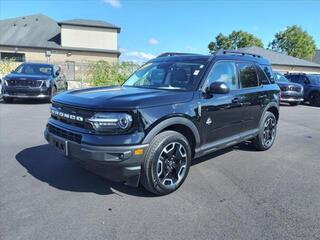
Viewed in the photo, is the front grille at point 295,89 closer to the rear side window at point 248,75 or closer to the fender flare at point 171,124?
the rear side window at point 248,75

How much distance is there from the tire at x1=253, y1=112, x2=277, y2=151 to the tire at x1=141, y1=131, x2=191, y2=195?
249cm

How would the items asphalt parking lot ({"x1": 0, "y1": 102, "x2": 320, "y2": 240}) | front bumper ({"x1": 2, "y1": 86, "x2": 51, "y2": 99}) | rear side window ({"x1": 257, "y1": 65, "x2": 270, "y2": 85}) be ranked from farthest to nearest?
front bumper ({"x1": 2, "y1": 86, "x2": 51, "y2": 99}) < rear side window ({"x1": 257, "y1": 65, "x2": 270, "y2": 85}) < asphalt parking lot ({"x1": 0, "y1": 102, "x2": 320, "y2": 240})

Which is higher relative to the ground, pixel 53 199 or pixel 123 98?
pixel 123 98

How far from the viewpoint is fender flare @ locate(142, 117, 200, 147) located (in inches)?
149

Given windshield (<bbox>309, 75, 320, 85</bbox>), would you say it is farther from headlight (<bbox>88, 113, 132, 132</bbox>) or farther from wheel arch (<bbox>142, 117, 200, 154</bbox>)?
headlight (<bbox>88, 113, 132, 132</bbox>)

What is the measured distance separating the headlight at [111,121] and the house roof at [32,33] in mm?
33998

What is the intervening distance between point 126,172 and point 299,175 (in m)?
3.04

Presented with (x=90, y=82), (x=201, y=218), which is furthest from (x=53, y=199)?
(x=90, y=82)

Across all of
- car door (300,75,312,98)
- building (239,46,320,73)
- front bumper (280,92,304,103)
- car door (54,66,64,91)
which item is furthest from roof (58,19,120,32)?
front bumper (280,92,304,103)

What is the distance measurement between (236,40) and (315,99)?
48.4 m

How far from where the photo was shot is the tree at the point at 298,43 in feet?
207

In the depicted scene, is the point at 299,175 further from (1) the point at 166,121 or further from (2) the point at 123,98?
(2) the point at 123,98

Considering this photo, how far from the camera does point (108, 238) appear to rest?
123 inches

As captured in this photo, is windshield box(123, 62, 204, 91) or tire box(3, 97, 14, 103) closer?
windshield box(123, 62, 204, 91)
